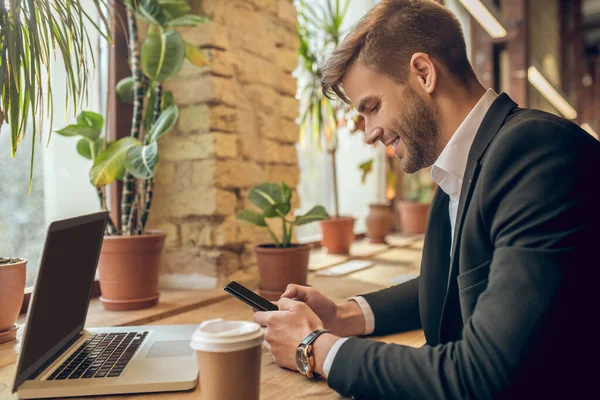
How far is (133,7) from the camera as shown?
169 centimetres

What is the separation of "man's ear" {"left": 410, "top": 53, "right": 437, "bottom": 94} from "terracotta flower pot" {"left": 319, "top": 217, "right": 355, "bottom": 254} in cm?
182

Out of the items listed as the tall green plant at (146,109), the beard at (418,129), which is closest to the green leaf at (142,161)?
the tall green plant at (146,109)

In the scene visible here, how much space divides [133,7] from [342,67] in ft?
2.45

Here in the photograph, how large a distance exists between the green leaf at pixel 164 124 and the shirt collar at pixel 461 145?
33.9 inches

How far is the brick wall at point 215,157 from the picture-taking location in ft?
6.91

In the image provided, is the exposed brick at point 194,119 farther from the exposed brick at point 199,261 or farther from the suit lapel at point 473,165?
the suit lapel at point 473,165

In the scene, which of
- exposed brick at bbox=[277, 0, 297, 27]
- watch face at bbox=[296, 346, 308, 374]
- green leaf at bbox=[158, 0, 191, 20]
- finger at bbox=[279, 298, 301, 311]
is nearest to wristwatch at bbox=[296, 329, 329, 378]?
watch face at bbox=[296, 346, 308, 374]

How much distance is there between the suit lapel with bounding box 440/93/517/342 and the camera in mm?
1052

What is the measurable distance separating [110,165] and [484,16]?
102 inches

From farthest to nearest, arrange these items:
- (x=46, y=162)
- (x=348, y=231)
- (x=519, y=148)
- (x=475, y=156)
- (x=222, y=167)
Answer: (x=348, y=231) < (x=222, y=167) < (x=46, y=162) < (x=475, y=156) < (x=519, y=148)

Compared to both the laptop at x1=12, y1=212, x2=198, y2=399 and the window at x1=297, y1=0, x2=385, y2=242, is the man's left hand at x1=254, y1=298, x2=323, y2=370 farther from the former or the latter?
the window at x1=297, y1=0, x2=385, y2=242

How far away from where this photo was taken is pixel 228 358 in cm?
88

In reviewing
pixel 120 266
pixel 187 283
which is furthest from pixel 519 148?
pixel 187 283

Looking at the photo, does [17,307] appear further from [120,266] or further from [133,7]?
[133,7]
